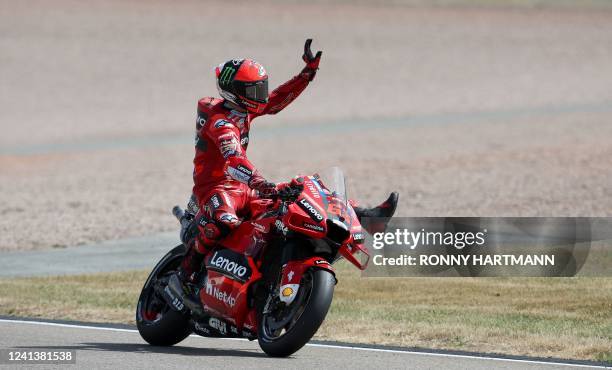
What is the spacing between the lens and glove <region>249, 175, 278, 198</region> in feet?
28.0

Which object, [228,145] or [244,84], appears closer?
[228,145]

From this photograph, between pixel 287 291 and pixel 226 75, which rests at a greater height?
pixel 226 75

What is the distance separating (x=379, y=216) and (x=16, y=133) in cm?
2764

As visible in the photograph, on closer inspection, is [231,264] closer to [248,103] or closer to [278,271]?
[278,271]

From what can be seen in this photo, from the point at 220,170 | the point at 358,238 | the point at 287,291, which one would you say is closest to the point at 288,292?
the point at 287,291

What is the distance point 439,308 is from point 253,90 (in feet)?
11.9

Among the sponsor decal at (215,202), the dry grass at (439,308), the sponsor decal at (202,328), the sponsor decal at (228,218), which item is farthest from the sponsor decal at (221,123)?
the dry grass at (439,308)

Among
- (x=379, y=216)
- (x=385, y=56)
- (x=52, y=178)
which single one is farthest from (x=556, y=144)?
(x=379, y=216)

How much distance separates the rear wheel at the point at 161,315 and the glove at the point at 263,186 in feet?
4.05

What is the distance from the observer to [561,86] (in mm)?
43312

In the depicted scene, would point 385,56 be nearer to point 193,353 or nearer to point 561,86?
point 561,86

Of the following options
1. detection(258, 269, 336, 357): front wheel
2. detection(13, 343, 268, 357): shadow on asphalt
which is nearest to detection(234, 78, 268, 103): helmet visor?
detection(258, 269, 336, 357): front wheel

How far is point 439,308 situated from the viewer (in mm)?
12023

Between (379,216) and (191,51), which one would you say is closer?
(379,216)
